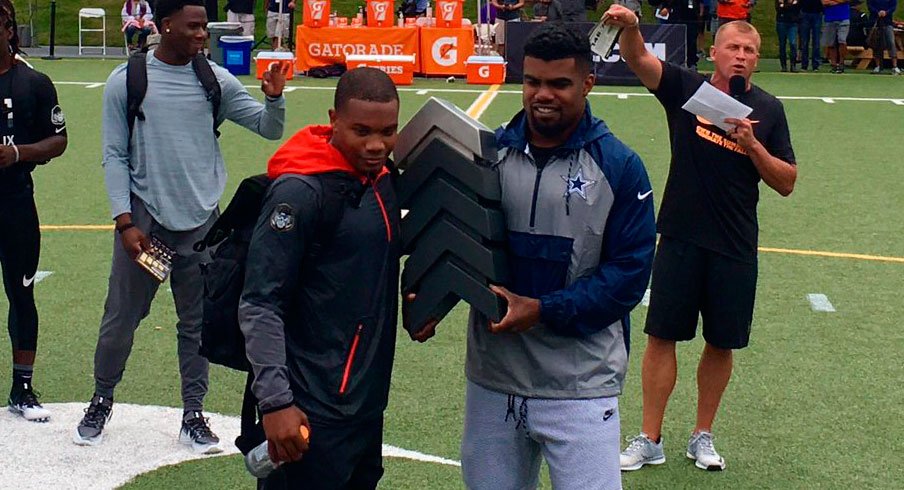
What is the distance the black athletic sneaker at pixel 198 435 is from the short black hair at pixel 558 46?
275 centimetres

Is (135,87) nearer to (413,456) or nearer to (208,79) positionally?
(208,79)

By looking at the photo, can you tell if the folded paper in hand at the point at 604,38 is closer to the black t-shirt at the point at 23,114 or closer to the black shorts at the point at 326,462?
the black shorts at the point at 326,462

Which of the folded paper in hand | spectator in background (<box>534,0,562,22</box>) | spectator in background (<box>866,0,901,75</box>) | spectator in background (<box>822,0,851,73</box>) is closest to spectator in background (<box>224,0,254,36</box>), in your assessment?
spectator in background (<box>534,0,562,22</box>)

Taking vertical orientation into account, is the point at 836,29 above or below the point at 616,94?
above

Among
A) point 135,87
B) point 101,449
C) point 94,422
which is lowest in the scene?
point 101,449

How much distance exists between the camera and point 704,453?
5988mm

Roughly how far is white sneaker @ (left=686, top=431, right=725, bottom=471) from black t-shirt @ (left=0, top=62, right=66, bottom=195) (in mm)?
3237

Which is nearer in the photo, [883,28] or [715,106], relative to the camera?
[715,106]

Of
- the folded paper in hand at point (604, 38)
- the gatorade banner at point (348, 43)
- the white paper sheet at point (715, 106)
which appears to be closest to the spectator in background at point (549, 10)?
the gatorade banner at point (348, 43)

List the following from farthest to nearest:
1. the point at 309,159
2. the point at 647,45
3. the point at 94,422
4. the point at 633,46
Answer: the point at 647,45 → the point at 94,422 → the point at 633,46 → the point at 309,159

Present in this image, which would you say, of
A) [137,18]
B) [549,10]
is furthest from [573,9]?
[137,18]

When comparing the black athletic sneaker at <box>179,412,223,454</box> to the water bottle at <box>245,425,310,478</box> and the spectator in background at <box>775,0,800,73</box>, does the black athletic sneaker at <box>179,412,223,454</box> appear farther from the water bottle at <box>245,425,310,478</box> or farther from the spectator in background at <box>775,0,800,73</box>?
the spectator in background at <box>775,0,800,73</box>

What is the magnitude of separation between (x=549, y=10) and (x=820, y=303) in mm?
15894

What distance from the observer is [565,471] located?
405 cm
